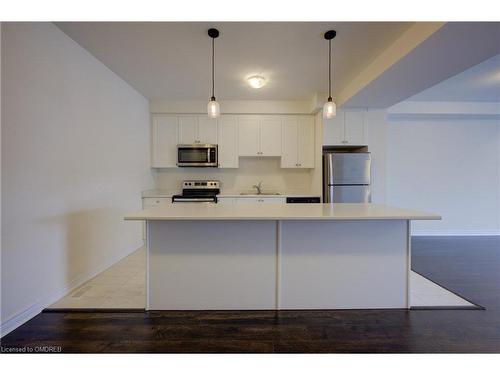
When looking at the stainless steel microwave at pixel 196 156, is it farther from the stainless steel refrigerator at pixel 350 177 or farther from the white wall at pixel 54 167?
the stainless steel refrigerator at pixel 350 177

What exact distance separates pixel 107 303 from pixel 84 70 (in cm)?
237

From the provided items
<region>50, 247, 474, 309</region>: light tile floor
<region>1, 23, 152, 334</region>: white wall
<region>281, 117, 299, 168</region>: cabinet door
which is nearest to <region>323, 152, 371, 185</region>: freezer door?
<region>281, 117, 299, 168</region>: cabinet door

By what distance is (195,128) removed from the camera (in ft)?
13.9

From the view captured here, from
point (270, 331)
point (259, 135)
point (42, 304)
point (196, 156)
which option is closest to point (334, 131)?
point (259, 135)

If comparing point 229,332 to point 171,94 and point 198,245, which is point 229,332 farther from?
point 171,94

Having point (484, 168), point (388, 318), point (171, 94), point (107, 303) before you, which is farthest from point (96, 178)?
point (484, 168)

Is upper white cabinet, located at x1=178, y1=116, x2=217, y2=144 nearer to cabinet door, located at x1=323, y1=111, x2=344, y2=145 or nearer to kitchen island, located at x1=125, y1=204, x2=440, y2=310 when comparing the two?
cabinet door, located at x1=323, y1=111, x2=344, y2=145

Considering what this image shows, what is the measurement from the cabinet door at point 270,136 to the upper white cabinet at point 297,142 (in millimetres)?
90

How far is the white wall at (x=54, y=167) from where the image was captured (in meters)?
1.76

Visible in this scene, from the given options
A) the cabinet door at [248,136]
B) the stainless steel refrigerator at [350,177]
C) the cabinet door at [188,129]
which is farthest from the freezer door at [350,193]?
the cabinet door at [188,129]

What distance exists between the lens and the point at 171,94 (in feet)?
12.9

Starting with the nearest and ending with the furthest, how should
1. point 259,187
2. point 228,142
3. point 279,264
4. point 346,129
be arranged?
1. point 279,264
2. point 346,129
3. point 228,142
4. point 259,187

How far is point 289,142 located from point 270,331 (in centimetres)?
317

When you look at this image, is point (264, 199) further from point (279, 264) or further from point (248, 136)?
point (279, 264)
